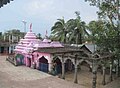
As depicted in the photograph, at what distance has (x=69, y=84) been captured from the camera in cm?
2283

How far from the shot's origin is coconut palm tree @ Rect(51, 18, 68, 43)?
44.6 metres

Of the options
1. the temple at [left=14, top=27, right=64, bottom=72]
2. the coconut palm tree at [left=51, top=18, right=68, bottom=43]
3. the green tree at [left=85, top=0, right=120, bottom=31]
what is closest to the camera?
the green tree at [left=85, top=0, right=120, bottom=31]

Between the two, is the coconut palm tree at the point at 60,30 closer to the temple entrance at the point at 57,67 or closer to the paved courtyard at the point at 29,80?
the temple entrance at the point at 57,67

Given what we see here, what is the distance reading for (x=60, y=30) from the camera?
45406 mm

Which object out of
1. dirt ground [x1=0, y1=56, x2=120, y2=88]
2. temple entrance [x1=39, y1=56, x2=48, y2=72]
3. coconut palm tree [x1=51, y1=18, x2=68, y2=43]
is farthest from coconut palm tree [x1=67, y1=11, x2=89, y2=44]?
dirt ground [x1=0, y1=56, x2=120, y2=88]

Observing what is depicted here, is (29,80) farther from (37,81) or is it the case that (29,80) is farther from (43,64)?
(43,64)

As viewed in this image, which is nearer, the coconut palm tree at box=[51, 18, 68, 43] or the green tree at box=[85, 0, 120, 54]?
the green tree at box=[85, 0, 120, 54]

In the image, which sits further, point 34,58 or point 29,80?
point 34,58

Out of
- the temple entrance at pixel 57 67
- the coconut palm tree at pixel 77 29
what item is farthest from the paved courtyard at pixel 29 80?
the coconut palm tree at pixel 77 29

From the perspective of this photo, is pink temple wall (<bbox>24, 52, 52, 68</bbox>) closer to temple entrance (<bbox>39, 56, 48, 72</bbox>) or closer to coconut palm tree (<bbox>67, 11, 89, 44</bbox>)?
temple entrance (<bbox>39, 56, 48, 72</bbox>)

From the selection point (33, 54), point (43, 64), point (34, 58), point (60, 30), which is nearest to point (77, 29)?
point (60, 30)

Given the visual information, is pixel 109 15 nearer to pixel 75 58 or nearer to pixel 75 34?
pixel 75 58

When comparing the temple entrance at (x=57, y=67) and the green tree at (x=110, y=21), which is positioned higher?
the green tree at (x=110, y=21)

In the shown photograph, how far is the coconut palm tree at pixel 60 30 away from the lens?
44625 mm
